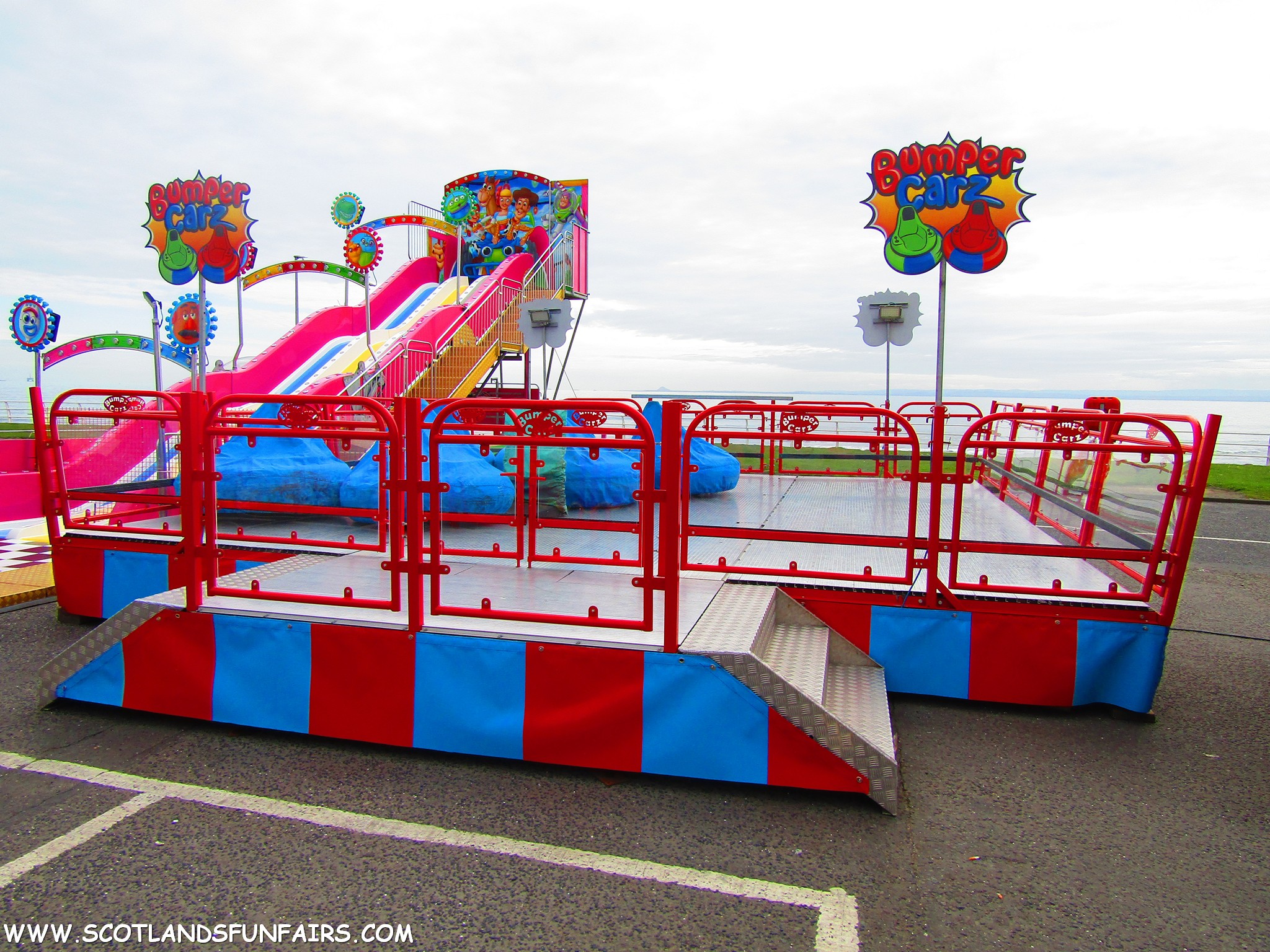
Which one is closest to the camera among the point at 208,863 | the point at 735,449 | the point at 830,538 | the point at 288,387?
the point at 208,863

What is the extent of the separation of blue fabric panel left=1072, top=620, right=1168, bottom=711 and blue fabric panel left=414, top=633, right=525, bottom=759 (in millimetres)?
3188

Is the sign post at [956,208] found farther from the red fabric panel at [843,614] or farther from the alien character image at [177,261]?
the alien character image at [177,261]

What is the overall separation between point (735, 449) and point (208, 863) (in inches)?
668

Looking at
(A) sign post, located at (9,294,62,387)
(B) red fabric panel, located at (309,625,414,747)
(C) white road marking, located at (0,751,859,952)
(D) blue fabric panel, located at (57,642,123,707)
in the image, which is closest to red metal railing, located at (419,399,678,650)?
(B) red fabric panel, located at (309,625,414,747)

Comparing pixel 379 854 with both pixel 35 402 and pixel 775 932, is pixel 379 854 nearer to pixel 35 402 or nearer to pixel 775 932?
pixel 775 932

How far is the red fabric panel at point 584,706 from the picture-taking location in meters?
3.95

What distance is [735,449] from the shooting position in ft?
64.1

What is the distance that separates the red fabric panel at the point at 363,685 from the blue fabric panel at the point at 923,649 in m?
2.75

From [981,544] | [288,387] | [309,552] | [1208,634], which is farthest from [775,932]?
[288,387]

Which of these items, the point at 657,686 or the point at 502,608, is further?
the point at 502,608

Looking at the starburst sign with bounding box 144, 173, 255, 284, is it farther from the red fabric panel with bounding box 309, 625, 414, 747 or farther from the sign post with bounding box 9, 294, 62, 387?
the red fabric panel with bounding box 309, 625, 414, 747

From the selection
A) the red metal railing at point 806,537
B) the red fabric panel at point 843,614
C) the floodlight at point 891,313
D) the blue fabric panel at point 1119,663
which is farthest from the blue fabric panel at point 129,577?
the floodlight at point 891,313

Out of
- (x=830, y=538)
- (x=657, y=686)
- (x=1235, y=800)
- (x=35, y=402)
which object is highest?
(x=35, y=402)

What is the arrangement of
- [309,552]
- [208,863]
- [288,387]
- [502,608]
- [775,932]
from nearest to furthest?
1. [775,932]
2. [208,863]
3. [502,608]
4. [309,552]
5. [288,387]
